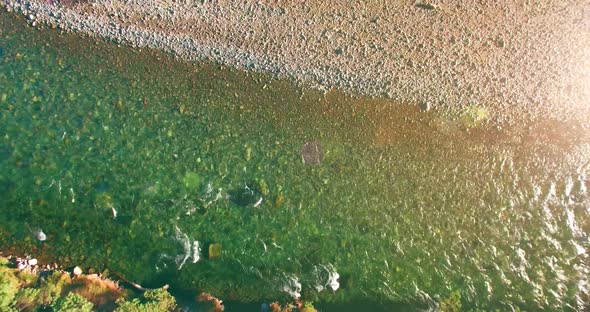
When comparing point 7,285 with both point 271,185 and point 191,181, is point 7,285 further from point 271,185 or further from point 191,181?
point 271,185

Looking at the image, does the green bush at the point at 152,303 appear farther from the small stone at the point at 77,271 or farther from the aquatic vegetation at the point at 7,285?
the aquatic vegetation at the point at 7,285

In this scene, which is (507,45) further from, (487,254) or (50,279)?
(50,279)

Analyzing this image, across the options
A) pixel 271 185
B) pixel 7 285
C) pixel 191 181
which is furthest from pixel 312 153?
pixel 7 285

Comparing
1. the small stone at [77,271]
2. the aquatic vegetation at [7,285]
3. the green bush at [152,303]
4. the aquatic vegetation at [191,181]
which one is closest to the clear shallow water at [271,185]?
the aquatic vegetation at [191,181]

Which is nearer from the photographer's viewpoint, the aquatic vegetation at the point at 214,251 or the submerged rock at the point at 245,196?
the aquatic vegetation at the point at 214,251

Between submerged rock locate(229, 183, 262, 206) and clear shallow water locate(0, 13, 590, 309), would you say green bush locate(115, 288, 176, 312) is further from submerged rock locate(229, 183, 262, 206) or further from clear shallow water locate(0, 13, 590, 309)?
submerged rock locate(229, 183, 262, 206)

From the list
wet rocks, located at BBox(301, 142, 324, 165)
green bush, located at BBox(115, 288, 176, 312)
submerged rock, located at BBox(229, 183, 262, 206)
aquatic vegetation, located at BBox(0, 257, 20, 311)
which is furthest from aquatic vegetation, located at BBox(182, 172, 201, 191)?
aquatic vegetation, located at BBox(0, 257, 20, 311)

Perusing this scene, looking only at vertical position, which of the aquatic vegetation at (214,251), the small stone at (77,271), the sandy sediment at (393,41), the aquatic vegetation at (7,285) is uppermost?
the sandy sediment at (393,41)
